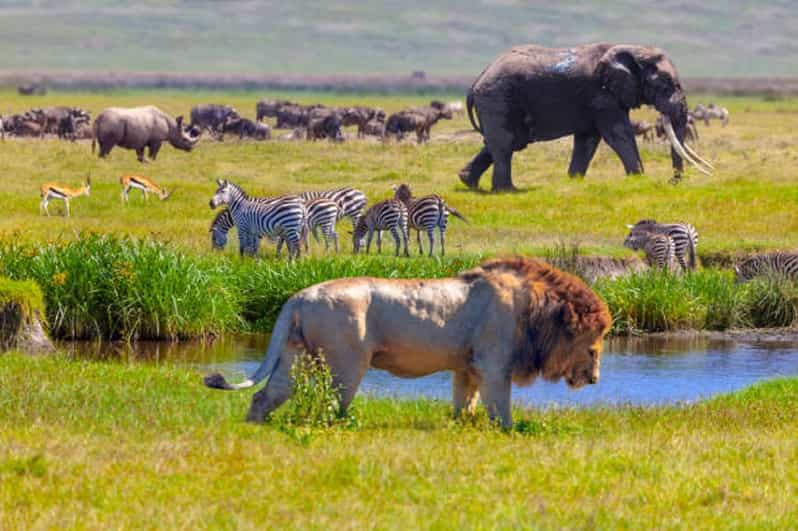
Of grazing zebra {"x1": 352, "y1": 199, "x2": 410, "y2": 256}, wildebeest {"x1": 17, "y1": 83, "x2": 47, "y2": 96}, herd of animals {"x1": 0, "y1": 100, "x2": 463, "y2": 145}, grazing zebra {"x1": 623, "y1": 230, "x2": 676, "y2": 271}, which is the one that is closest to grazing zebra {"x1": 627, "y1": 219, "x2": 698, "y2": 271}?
grazing zebra {"x1": 623, "y1": 230, "x2": 676, "y2": 271}

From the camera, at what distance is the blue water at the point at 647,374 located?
15.6 m

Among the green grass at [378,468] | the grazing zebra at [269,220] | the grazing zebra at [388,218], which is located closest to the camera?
the green grass at [378,468]

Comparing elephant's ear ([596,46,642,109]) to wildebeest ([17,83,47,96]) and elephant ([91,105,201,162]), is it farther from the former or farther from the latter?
wildebeest ([17,83,47,96])

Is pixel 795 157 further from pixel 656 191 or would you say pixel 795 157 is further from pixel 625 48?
pixel 656 191

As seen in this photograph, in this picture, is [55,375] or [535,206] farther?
[535,206]

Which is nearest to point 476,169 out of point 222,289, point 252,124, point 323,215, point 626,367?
point 323,215

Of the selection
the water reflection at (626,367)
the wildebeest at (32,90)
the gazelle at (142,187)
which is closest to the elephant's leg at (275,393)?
the water reflection at (626,367)

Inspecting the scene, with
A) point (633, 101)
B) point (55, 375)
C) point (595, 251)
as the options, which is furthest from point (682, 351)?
point (633, 101)

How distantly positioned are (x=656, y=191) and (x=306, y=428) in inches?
871

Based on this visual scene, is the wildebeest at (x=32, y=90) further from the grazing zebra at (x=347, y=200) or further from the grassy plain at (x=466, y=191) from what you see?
the grazing zebra at (x=347, y=200)

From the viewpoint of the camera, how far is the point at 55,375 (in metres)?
13.7

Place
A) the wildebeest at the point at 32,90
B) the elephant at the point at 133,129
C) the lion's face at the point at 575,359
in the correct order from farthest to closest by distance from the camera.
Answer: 1. the wildebeest at the point at 32,90
2. the elephant at the point at 133,129
3. the lion's face at the point at 575,359

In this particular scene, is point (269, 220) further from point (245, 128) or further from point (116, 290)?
point (245, 128)

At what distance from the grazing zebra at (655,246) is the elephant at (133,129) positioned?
27528 mm
